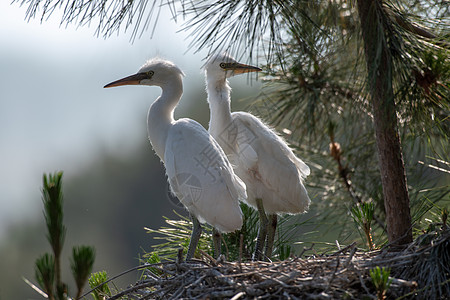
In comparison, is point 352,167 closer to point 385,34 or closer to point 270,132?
point 270,132

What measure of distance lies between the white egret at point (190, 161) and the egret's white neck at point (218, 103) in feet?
0.71

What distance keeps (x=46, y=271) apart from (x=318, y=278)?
743 millimetres

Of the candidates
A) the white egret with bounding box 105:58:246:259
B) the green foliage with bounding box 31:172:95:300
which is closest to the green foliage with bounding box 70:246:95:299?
the green foliage with bounding box 31:172:95:300

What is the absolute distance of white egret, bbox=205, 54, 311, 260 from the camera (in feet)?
7.73

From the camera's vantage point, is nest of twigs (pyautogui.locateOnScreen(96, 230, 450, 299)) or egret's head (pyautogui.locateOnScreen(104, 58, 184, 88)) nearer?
nest of twigs (pyautogui.locateOnScreen(96, 230, 450, 299))

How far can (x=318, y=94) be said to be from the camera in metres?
2.39

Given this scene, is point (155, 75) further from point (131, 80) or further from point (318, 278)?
point (318, 278)

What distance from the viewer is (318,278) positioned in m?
1.41

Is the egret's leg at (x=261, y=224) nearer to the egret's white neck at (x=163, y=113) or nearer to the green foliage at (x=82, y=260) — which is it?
the egret's white neck at (x=163, y=113)

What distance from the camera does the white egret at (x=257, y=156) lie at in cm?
236

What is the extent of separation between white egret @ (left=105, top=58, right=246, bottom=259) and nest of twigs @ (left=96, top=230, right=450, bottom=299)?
1.17 ft

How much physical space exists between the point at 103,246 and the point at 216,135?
982 cm

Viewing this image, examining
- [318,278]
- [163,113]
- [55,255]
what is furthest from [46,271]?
[163,113]

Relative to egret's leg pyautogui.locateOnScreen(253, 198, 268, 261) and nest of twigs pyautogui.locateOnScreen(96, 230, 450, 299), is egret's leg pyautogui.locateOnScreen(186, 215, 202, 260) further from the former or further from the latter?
nest of twigs pyautogui.locateOnScreen(96, 230, 450, 299)
